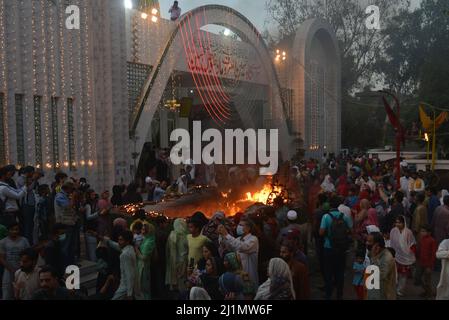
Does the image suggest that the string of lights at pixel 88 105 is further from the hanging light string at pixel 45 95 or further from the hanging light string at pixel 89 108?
the hanging light string at pixel 45 95

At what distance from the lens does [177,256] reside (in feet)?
20.3

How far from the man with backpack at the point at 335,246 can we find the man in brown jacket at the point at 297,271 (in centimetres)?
A: 177

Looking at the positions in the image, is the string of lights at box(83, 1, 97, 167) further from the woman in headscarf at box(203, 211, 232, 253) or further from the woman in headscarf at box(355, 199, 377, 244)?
the woman in headscarf at box(355, 199, 377, 244)

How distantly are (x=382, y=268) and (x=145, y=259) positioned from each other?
2.65m

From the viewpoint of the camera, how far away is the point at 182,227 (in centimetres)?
621

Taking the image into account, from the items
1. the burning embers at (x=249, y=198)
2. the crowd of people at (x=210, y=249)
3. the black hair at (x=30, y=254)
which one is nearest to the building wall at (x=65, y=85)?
the crowd of people at (x=210, y=249)

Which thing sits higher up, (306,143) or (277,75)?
(277,75)

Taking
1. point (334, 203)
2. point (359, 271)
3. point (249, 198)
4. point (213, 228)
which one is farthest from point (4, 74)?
point (359, 271)

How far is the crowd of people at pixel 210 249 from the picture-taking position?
466 cm

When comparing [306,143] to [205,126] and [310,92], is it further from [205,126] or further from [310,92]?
[205,126]

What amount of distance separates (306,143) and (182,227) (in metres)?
20.2

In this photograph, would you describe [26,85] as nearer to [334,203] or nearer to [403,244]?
[334,203]

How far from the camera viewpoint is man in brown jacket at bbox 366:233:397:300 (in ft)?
17.7
